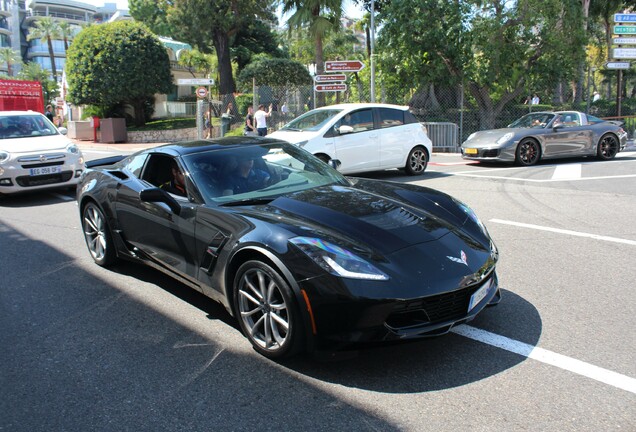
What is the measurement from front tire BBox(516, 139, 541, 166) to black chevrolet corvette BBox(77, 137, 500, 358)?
9025mm

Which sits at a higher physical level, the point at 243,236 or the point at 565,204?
the point at 243,236

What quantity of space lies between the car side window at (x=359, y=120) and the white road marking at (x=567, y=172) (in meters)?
3.93

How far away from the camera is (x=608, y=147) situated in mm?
13961

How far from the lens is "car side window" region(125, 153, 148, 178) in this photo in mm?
5101

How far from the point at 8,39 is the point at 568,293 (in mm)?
123441

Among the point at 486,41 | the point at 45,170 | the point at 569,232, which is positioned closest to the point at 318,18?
the point at 486,41

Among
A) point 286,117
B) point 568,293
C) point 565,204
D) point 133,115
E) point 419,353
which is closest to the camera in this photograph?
point 419,353

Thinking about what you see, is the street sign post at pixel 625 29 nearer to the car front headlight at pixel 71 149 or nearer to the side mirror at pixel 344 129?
the side mirror at pixel 344 129

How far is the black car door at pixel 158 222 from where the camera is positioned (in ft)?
13.6

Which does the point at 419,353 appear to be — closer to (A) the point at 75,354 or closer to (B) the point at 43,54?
(A) the point at 75,354

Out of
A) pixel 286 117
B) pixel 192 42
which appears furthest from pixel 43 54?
pixel 286 117

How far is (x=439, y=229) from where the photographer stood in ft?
12.5

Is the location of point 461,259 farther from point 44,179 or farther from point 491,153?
point 491,153

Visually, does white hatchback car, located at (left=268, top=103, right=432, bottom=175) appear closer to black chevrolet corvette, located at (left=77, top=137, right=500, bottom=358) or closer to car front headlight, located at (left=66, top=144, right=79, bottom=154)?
car front headlight, located at (left=66, top=144, right=79, bottom=154)
